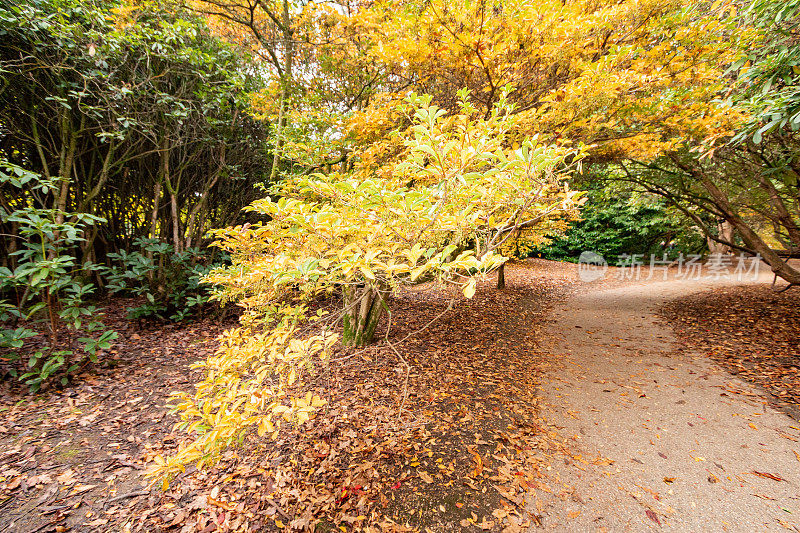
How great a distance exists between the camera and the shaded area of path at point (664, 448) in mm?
1986

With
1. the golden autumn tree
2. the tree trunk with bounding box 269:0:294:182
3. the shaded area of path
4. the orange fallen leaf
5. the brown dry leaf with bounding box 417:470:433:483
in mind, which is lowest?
the orange fallen leaf

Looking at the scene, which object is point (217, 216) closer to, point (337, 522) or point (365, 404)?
point (365, 404)

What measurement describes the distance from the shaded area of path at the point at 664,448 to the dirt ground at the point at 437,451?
1 centimetres

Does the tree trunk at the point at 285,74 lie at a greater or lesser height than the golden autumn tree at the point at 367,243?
greater

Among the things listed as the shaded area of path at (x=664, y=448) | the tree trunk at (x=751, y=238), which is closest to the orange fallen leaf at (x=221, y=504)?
the shaded area of path at (x=664, y=448)

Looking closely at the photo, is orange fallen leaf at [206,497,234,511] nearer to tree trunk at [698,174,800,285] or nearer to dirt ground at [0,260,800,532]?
dirt ground at [0,260,800,532]

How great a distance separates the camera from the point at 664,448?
255 cm

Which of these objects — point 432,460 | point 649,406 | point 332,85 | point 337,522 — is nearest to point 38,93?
point 332,85

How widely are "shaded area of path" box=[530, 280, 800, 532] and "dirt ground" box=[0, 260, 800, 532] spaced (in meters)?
0.01

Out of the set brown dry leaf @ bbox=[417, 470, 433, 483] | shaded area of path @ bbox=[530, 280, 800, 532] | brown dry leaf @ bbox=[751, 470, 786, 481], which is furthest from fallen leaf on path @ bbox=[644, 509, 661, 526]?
brown dry leaf @ bbox=[417, 470, 433, 483]

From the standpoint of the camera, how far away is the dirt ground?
1.96 m

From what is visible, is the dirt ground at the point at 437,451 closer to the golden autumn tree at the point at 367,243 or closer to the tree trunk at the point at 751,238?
the golden autumn tree at the point at 367,243

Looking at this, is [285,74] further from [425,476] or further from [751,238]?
[751,238]

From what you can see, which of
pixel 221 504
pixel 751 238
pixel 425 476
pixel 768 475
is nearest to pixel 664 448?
pixel 768 475
